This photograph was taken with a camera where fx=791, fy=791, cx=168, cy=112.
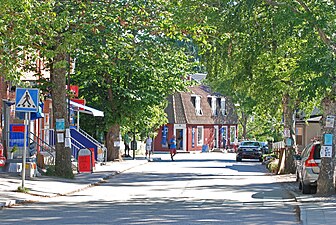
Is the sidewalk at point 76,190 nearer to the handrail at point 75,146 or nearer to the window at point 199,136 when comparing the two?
the handrail at point 75,146

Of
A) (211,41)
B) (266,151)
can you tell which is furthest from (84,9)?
(266,151)

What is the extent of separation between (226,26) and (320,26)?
10.4ft

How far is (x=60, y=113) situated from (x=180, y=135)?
52.0 m

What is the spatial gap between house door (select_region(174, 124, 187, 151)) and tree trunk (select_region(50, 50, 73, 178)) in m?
50.9

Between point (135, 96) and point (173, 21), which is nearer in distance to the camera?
point (173, 21)

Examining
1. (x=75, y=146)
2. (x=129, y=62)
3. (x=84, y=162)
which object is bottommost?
(x=84, y=162)

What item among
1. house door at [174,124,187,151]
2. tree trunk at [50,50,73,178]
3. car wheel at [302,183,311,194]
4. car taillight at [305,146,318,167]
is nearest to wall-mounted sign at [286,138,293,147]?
tree trunk at [50,50,73,178]

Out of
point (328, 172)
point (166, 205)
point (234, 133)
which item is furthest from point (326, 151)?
point (234, 133)

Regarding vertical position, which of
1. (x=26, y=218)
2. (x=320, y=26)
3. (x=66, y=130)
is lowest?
(x=26, y=218)

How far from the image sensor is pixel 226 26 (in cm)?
2280

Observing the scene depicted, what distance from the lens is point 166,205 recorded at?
2027 cm

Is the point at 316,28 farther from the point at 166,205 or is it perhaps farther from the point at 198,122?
the point at 198,122

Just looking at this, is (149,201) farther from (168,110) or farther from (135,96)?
(168,110)

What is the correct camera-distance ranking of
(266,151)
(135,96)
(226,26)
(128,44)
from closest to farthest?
(226,26), (128,44), (135,96), (266,151)
